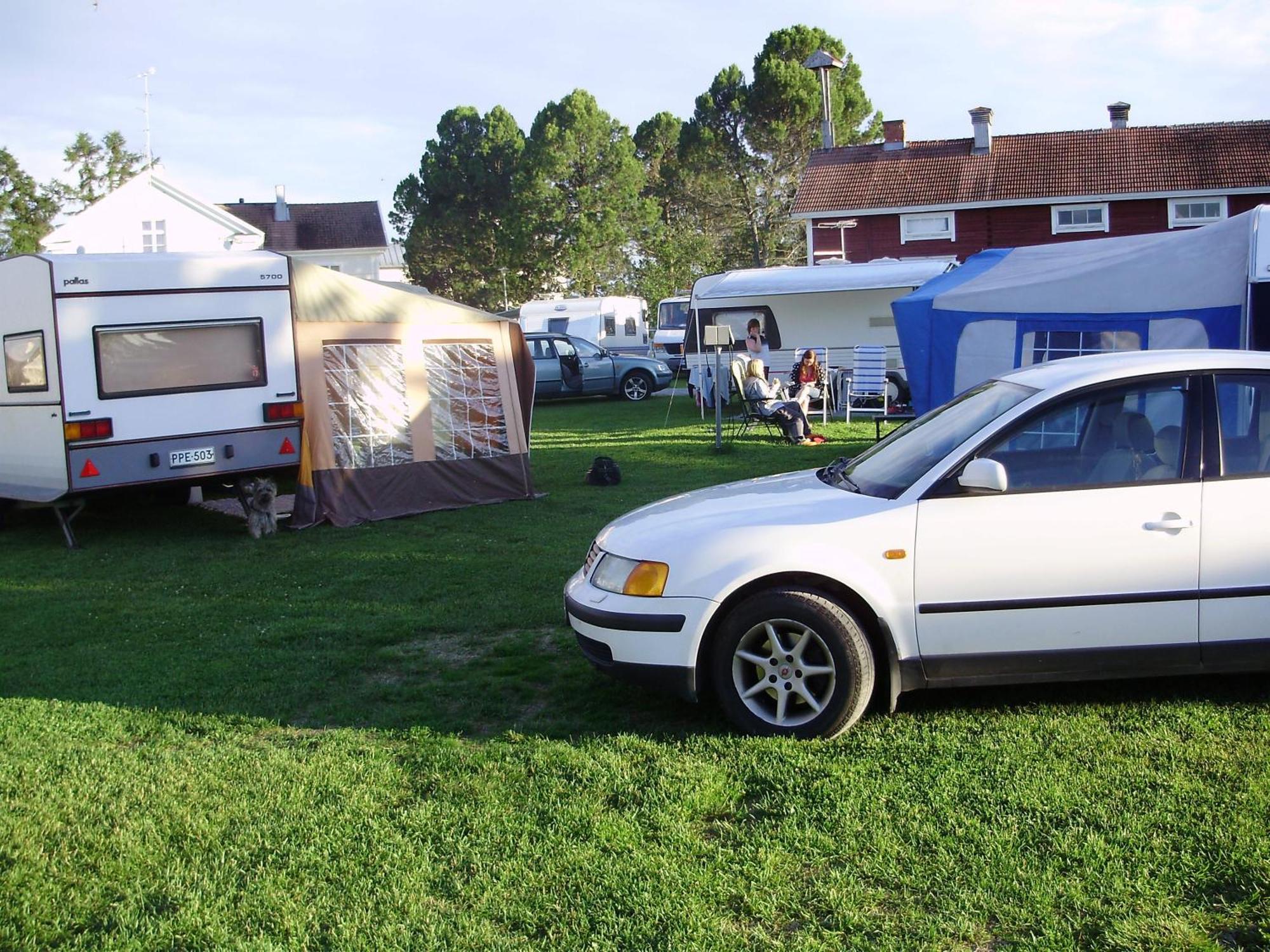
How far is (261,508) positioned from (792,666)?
7.48m

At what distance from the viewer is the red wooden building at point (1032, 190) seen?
3366cm

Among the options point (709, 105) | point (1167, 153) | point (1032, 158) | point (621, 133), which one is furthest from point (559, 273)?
point (1167, 153)

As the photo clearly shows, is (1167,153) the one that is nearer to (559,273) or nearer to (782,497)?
(559,273)

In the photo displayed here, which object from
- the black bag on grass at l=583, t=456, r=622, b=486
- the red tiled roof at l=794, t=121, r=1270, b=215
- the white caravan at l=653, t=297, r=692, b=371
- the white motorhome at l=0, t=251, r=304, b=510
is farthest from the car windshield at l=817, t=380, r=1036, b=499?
the red tiled roof at l=794, t=121, r=1270, b=215

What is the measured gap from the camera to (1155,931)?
3.12 meters

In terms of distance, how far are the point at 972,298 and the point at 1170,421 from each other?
8641mm

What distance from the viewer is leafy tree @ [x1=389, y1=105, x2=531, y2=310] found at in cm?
5250

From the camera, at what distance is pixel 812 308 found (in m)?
21.9

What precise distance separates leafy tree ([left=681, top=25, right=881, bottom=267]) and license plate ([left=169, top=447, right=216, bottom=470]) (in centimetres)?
4239

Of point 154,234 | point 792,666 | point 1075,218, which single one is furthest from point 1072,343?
point 154,234

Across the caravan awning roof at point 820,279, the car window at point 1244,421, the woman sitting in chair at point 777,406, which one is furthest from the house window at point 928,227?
the car window at point 1244,421

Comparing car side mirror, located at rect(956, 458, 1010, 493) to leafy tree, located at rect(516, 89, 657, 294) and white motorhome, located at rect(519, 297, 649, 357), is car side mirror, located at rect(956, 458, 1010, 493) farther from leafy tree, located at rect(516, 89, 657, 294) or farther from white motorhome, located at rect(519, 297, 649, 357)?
leafy tree, located at rect(516, 89, 657, 294)

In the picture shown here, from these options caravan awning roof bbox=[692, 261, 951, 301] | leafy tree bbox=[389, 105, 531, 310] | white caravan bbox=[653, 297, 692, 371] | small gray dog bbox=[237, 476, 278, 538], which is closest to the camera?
small gray dog bbox=[237, 476, 278, 538]

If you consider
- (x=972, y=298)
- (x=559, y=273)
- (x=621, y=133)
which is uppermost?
(x=621, y=133)
